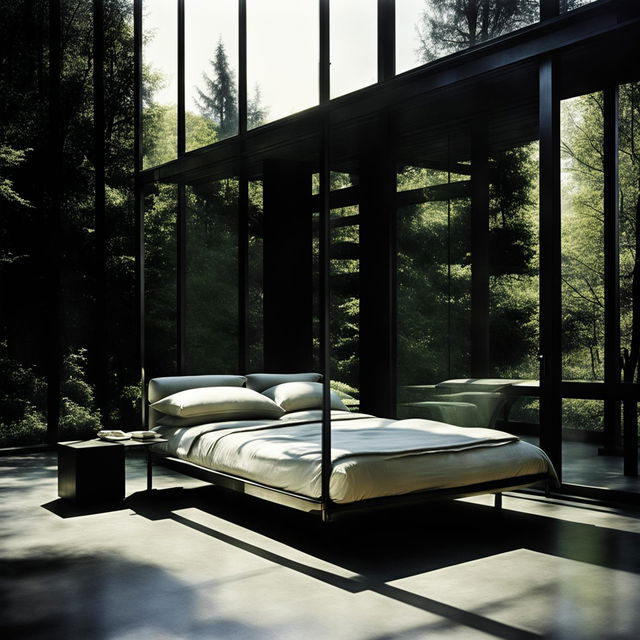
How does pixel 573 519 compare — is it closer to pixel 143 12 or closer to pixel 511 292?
pixel 511 292

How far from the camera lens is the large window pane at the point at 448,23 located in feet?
17.9

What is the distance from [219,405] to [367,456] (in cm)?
214

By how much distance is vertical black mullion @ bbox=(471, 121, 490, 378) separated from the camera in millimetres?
5836

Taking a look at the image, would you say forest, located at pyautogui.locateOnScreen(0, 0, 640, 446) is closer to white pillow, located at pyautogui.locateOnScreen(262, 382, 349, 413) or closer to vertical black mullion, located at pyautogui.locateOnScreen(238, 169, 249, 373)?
vertical black mullion, located at pyautogui.locateOnScreen(238, 169, 249, 373)

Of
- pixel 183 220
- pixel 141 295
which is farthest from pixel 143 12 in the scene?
pixel 141 295

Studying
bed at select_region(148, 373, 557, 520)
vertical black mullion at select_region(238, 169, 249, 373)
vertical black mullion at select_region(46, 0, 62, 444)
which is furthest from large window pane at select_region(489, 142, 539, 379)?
vertical black mullion at select_region(46, 0, 62, 444)

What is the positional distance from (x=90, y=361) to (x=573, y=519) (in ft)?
21.4

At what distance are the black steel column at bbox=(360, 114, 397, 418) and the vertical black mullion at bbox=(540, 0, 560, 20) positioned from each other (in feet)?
5.52

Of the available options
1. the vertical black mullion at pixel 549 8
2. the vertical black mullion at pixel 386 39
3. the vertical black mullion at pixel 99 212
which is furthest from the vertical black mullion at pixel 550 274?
the vertical black mullion at pixel 99 212

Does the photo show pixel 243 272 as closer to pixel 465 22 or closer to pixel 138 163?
pixel 138 163

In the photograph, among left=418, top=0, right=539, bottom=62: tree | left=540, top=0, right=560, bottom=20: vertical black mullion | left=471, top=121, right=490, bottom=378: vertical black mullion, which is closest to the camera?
left=540, top=0, right=560, bottom=20: vertical black mullion

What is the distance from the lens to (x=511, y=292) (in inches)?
223

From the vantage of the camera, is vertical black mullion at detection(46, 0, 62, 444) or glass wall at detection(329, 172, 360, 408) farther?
vertical black mullion at detection(46, 0, 62, 444)

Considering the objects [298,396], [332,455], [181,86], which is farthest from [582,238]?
[181,86]
